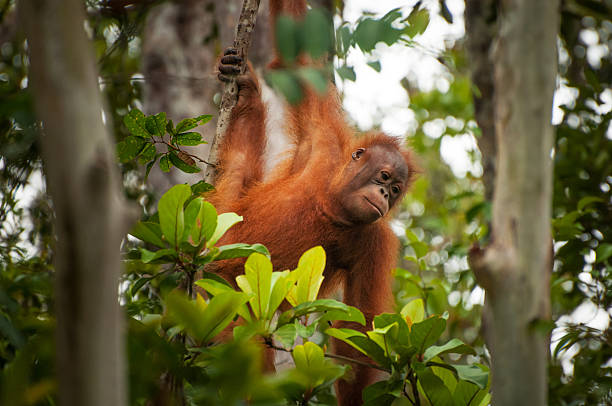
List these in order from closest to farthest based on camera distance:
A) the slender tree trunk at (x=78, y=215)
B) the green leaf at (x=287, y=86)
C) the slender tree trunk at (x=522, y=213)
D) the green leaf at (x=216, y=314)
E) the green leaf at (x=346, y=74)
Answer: the slender tree trunk at (x=78, y=215) < the slender tree trunk at (x=522, y=213) < the green leaf at (x=287, y=86) < the green leaf at (x=216, y=314) < the green leaf at (x=346, y=74)

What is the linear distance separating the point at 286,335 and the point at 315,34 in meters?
0.96

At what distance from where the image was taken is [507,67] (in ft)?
4.60

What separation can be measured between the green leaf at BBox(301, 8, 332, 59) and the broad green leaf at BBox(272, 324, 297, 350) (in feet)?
2.94

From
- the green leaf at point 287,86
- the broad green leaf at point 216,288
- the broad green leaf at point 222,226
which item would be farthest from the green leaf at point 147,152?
the green leaf at point 287,86

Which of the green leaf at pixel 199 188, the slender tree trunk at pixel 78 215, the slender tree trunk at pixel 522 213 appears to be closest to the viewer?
the slender tree trunk at pixel 78 215

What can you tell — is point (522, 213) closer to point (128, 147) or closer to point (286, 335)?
point (286, 335)

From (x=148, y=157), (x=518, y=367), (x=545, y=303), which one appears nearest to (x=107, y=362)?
(x=518, y=367)

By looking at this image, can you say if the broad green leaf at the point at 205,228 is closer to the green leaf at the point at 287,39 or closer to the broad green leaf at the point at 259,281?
the broad green leaf at the point at 259,281

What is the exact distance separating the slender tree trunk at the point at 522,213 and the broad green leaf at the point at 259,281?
2.76 feet

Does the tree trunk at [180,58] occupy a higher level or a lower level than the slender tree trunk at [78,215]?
higher

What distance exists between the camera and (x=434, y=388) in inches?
84.0

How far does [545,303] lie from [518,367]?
167 millimetres

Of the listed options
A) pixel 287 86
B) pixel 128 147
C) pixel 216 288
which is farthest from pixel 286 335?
pixel 128 147

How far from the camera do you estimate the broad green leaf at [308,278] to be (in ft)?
7.26
